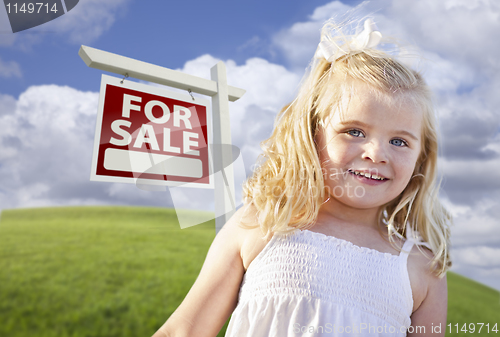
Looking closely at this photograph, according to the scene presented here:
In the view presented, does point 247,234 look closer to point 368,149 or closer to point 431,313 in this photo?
point 368,149

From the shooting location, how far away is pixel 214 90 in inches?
79.7

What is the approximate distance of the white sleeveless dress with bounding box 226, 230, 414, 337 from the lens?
2.08ft

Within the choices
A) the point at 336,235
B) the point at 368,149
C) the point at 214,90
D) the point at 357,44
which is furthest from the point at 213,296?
the point at 214,90

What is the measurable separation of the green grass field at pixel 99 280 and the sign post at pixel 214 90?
1.62 m

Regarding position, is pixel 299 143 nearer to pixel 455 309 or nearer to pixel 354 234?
pixel 354 234

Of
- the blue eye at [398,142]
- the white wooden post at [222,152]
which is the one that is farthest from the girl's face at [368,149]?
the white wooden post at [222,152]

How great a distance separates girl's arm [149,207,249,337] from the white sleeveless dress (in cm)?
3

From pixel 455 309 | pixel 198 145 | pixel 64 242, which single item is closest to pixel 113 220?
pixel 64 242

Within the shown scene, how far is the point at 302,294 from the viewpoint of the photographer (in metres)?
0.65

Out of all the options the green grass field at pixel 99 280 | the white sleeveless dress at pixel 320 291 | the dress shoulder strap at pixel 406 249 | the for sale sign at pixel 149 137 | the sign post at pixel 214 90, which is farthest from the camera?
the green grass field at pixel 99 280

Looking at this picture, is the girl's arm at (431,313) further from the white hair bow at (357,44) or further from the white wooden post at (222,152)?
the white wooden post at (222,152)

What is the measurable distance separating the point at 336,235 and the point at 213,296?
29 cm

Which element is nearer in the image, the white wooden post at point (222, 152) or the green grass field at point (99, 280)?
the white wooden post at point (222, 152)

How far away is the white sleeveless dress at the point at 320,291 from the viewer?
635mm
